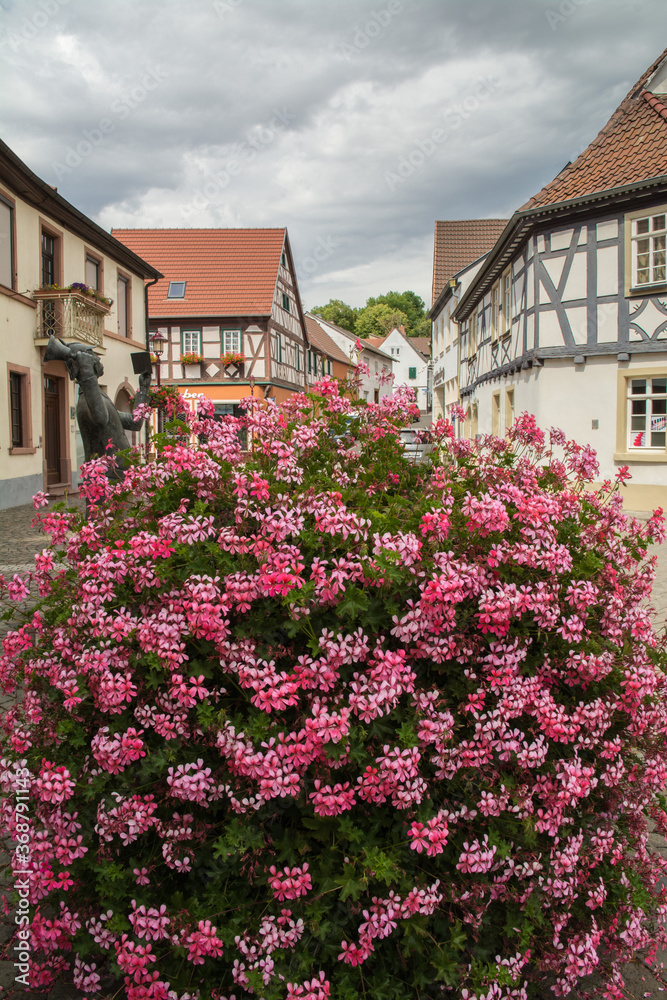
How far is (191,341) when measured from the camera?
33.9 meters

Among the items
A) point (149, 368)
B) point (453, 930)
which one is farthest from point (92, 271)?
point (453, 930)

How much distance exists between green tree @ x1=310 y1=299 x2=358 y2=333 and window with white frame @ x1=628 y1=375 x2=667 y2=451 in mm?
85191

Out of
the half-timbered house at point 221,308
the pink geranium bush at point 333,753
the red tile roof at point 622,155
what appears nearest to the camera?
the pink geranium bush at point 333,753

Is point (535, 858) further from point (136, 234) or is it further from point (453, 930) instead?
point (136, 234)

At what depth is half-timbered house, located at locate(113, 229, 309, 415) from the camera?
109 feet

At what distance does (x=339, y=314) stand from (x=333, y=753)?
101 metres

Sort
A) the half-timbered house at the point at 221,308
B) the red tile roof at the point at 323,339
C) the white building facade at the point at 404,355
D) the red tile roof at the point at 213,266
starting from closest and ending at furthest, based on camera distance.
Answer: the half-timbered house at the point at 221,308
the red tile roof at the point at 213,266
the red tile roof at the point at 323,339
the white building facade at the point at 404,355

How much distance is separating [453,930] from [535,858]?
348 mm

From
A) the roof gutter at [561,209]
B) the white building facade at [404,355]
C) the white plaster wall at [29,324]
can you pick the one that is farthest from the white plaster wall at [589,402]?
the white building facade at [404,355]

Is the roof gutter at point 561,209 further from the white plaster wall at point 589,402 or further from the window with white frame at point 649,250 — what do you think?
the white plaster wall at point 589,402

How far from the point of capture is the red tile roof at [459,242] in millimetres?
40719

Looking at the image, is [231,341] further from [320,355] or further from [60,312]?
[320,355]

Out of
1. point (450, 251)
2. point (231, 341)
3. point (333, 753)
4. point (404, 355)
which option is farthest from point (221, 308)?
point (404, 355)

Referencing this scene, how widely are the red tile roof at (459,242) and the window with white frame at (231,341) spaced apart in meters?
12.9
